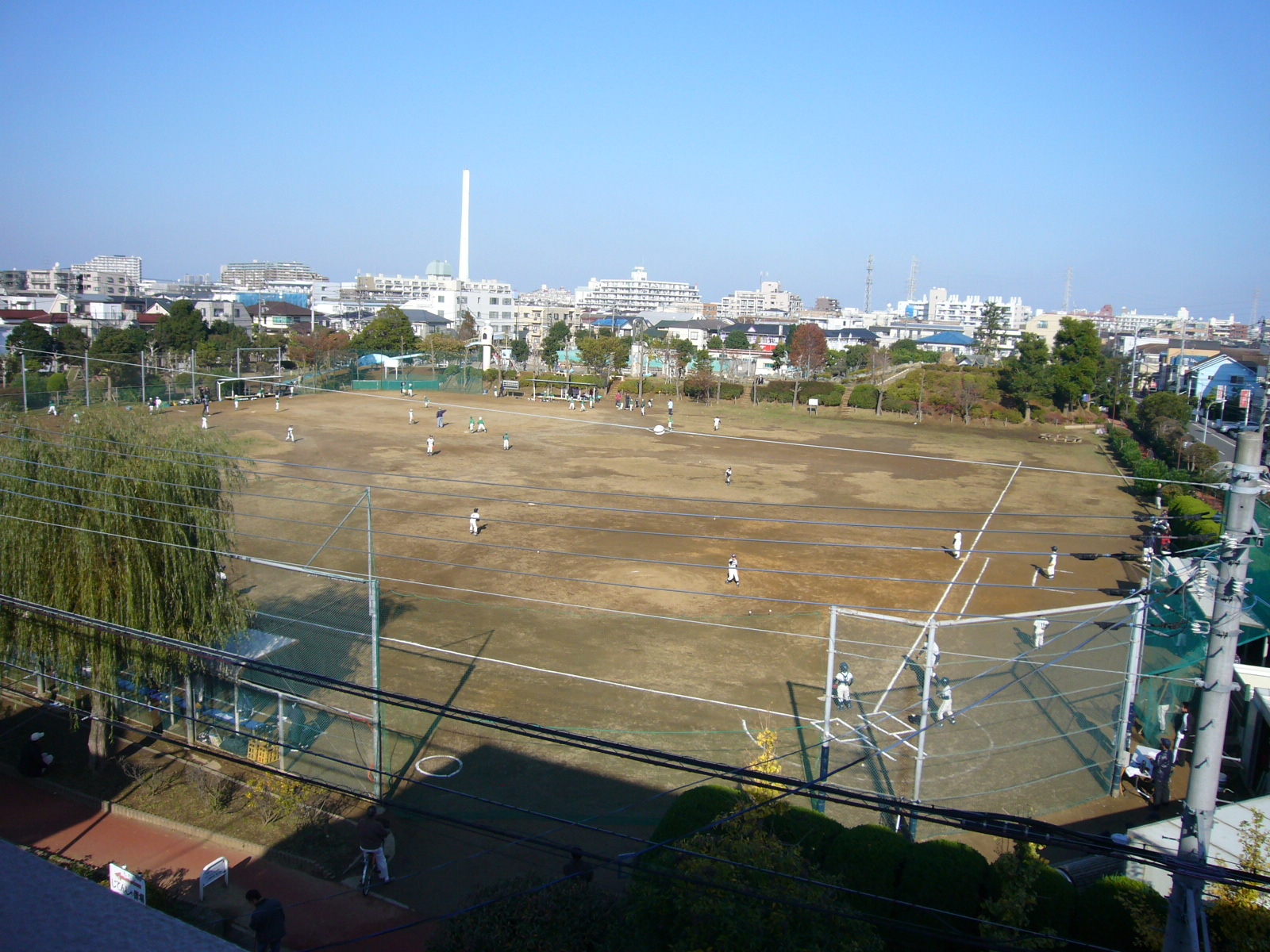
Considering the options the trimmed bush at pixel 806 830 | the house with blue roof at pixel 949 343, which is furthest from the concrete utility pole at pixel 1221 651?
the house with blue roof at pixel 949 343

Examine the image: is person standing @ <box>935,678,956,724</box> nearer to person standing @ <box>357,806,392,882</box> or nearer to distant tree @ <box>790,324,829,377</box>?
person standing @ <box>357,806,392,882</box>

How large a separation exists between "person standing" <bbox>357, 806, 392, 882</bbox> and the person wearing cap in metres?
4.60

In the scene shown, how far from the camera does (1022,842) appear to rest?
18.3 feet

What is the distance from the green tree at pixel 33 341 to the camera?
34.5m

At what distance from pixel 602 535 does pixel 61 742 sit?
436 inches

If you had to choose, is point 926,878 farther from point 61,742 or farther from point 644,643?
point 61,742

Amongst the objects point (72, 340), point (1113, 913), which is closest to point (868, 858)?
point (1113, 913)

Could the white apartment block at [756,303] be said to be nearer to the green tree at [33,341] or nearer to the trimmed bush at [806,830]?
the green tree at [33,341]

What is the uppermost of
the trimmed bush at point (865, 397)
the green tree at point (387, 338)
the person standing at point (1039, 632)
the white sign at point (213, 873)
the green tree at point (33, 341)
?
the green tree at point (387, 338)

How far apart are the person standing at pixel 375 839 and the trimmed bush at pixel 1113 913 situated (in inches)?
221

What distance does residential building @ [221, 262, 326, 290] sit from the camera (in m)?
167

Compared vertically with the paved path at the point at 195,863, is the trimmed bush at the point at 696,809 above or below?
above

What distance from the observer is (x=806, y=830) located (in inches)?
262

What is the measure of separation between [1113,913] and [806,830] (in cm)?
219
